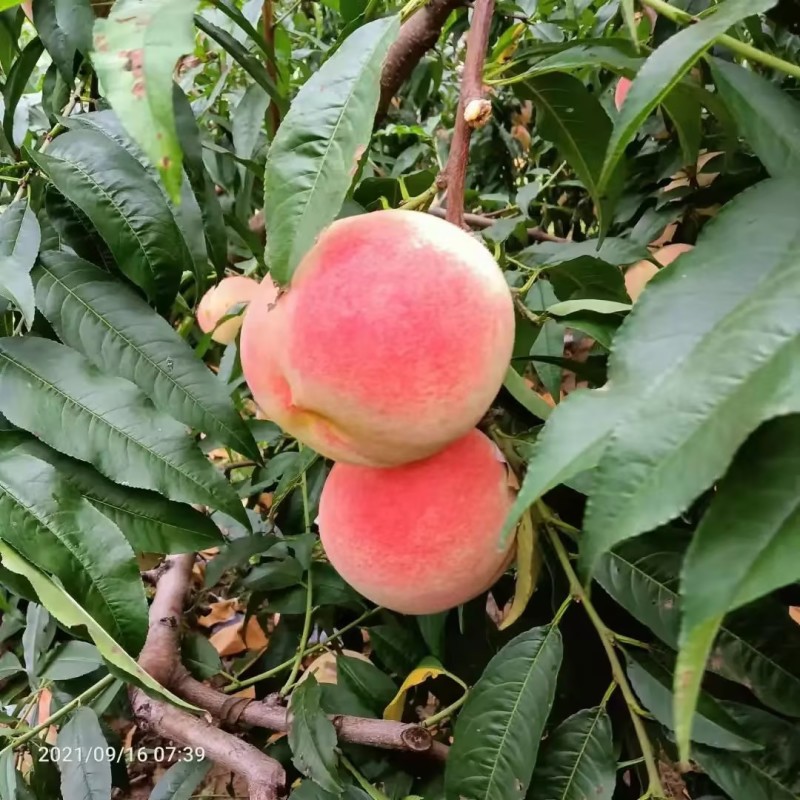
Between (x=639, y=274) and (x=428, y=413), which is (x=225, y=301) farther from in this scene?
(x=428, y=413)

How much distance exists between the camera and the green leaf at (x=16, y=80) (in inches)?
29.1

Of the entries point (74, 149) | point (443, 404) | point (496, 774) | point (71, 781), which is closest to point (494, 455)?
point (443, 404)

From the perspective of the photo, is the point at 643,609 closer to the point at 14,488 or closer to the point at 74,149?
the point at 14,488

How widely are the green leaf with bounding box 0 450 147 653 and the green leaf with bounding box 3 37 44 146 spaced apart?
1.25ft

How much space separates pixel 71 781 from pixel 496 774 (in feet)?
1.78

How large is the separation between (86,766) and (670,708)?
0.65 m

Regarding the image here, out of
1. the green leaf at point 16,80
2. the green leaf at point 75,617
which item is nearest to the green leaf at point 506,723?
the green leaf at point 75,617

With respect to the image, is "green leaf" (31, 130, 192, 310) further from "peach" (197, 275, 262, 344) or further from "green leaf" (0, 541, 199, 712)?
"peach" (197, 275, 262, 344)

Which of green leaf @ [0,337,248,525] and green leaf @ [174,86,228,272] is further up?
green leaf @ [174,86,228,272]

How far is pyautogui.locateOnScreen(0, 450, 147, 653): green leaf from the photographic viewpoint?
54cm

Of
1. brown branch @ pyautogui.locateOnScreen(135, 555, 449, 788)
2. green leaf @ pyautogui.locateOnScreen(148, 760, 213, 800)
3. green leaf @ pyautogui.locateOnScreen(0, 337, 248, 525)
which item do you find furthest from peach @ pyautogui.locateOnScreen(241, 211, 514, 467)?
green leaf @ pyautogui.locateOnScreen(148, 760, 213, 800)

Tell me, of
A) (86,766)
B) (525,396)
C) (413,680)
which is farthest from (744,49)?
(86,766)

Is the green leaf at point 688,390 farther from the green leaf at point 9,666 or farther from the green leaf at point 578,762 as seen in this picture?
the green leaf at point 9,666

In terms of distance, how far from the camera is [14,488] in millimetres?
560
